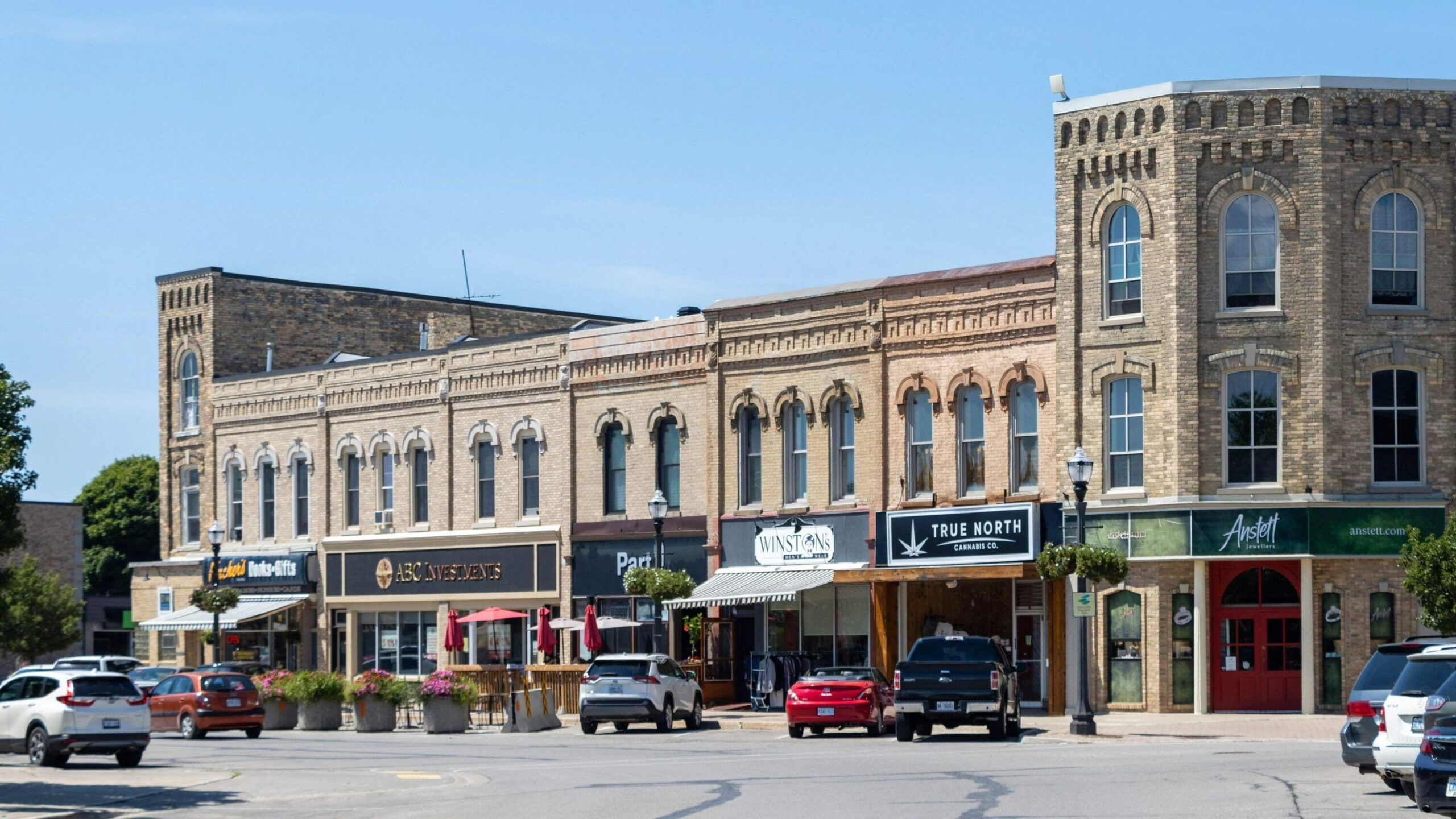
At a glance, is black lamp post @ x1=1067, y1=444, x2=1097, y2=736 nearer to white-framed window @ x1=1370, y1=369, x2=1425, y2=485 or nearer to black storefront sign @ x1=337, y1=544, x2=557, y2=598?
white-framed window @ x1=1370, y1=369, x2=1425, y2=485

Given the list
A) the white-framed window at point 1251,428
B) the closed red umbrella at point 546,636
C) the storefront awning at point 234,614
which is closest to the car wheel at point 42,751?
the closed red umbrella at point 546,636

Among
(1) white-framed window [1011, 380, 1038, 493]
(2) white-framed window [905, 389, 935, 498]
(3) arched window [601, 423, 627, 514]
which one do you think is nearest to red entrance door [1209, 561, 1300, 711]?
(1) white-framed window [1011, 380, 1038, 493]

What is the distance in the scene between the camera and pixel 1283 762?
26359 millimetres

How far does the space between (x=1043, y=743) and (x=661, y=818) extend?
1382 cm

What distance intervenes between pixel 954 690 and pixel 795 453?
45.4 feet

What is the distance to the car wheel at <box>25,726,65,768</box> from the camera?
29.8 metres

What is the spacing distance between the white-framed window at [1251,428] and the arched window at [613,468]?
53.7ft

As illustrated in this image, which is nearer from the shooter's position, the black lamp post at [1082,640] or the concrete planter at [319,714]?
the black lamp post at [1082,640]

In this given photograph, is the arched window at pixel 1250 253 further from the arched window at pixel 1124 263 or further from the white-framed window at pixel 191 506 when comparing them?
the white-framed window at pixel 191 506

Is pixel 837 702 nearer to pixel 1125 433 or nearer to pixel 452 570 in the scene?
pixel 1125 433

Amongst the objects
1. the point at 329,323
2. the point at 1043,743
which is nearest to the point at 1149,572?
the point at 1043,743

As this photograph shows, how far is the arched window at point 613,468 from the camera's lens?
4947cm

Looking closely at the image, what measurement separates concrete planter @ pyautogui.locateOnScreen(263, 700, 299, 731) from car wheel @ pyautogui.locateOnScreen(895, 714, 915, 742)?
1510 cm

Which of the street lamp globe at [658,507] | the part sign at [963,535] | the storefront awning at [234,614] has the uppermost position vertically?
the street lamp globe at [658,507]
